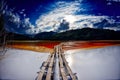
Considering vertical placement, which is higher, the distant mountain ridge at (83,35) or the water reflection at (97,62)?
the distant mountain ridge at (83,35)

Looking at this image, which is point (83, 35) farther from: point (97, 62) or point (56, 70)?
point (56, 70)

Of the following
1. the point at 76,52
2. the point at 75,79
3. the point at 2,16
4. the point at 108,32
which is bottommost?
the point at 75,79

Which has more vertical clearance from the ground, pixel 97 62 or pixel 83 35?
pixel 83 35

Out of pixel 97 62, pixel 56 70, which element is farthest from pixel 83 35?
pixel 56 70

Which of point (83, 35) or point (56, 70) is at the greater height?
point (83, 35)

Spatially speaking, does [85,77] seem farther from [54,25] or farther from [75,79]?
[54,25]

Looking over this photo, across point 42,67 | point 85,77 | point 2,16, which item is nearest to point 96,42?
point 85,77

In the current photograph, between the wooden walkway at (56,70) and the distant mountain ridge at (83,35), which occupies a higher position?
the distant mountain ridge at (83,35)

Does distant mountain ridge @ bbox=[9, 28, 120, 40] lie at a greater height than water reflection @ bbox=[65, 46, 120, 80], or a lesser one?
greater
